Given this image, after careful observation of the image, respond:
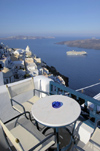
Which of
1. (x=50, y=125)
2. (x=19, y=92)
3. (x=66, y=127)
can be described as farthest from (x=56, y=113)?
(x=19, y=92)

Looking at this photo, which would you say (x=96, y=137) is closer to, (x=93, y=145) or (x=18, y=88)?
(x=93, y=145)

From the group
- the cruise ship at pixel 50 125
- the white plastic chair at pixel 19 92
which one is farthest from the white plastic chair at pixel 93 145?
the white plastic chair at pixel 19 92

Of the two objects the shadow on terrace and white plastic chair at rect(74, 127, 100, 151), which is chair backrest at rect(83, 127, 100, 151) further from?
the shadow on terrace

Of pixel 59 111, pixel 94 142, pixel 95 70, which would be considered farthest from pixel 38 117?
pixel 95 70

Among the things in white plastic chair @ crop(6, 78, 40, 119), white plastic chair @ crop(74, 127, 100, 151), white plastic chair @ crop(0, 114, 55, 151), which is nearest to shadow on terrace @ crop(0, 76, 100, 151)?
white plastic chair @ crop(0, 114, 55, 151)

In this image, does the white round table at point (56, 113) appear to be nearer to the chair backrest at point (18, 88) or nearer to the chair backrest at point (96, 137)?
the chair backrest at point (96, 137)

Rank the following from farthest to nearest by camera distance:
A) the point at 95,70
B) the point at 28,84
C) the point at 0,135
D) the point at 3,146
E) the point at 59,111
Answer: the point at 95,70 < the point at 28,84 < the point at 0,135 < the point at 3,146 < the point at 59,111

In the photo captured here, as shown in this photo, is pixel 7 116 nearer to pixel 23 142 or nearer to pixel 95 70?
pixel 23 142

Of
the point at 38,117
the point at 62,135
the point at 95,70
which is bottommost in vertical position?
the point at 95,70
